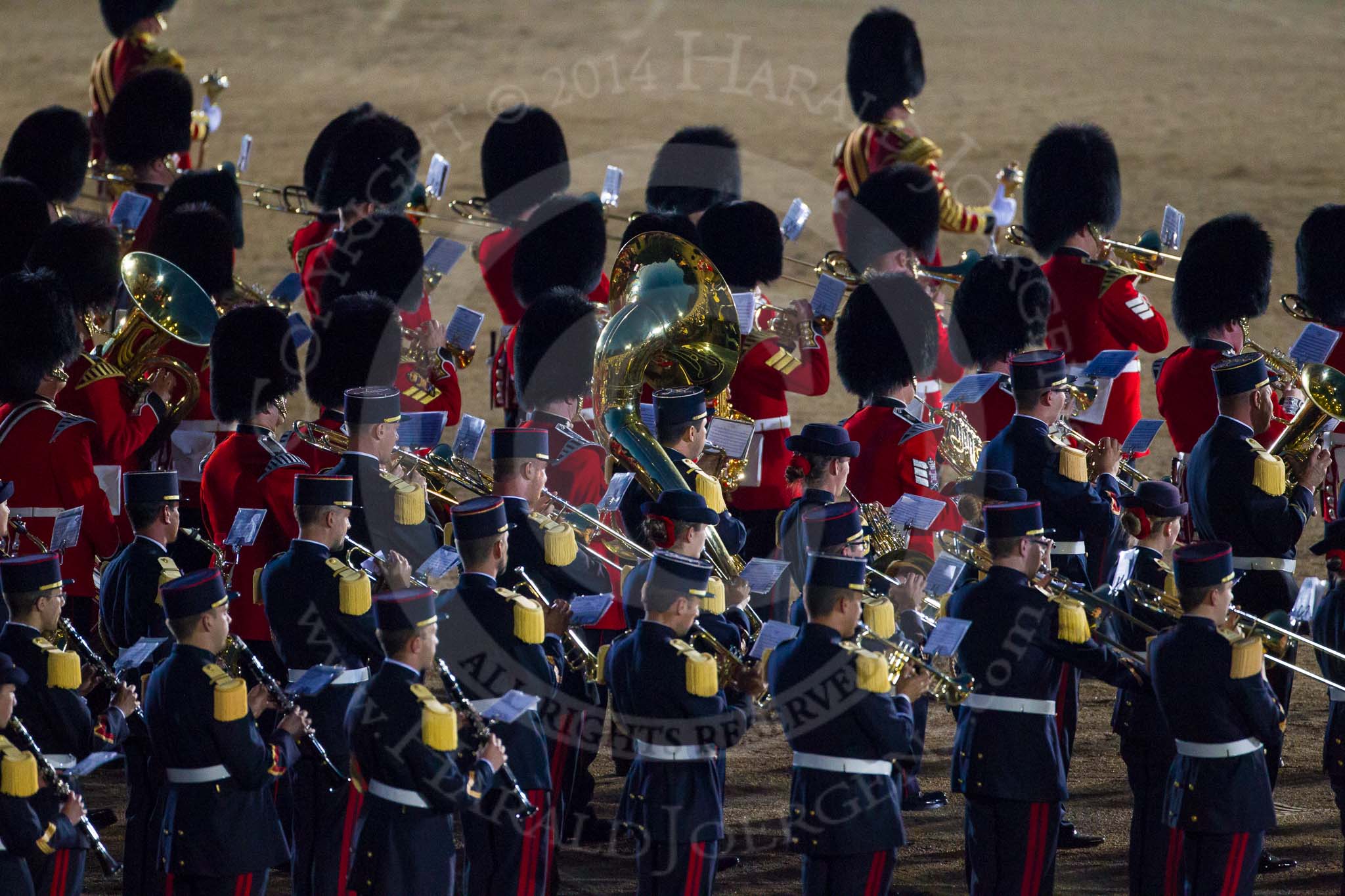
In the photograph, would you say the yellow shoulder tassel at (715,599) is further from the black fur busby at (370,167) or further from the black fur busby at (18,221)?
the black fur busby at (18,221)

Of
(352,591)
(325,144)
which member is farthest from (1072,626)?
(325,144)

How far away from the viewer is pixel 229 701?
15.6ft

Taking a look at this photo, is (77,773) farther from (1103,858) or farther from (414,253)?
(414,253)

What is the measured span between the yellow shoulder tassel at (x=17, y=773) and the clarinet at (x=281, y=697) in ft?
2.09

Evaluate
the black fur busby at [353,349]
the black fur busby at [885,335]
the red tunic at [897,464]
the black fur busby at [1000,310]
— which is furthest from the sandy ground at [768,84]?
the red tunic at [897,464]

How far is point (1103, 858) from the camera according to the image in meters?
6.00

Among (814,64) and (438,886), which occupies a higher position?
(814,64)

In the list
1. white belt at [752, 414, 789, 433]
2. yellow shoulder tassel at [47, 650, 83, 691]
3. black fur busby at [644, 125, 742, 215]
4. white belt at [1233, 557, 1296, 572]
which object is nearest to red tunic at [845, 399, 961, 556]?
white belt at [1233, 557, 1296, 572]

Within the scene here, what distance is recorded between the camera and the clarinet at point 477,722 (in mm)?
4785

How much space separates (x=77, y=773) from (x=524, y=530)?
144cm

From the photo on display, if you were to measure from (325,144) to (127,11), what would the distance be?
380 cm

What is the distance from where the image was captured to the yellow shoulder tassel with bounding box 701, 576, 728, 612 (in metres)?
5.27

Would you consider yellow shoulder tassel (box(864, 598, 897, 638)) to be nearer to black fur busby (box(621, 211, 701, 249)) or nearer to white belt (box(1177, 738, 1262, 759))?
white belt (box(1177, 738, 1262, 759))

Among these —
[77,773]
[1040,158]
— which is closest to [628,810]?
[77,773]
